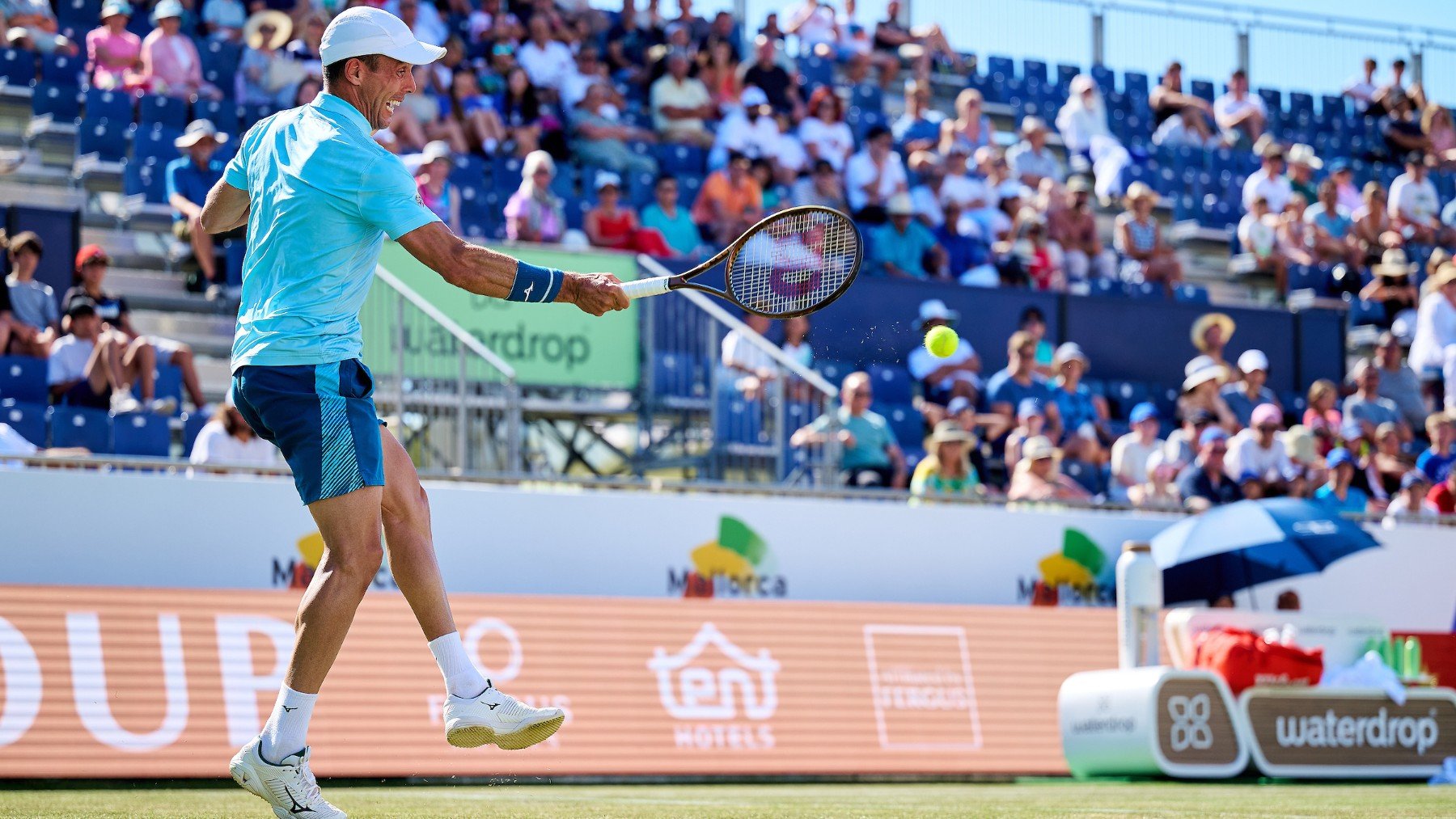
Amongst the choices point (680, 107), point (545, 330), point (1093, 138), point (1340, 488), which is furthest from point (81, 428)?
point (1093, 138)

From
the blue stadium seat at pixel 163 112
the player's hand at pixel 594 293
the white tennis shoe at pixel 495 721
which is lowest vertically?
the white tennis shoe at pixel 495 721

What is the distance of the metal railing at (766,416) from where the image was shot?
11.7m

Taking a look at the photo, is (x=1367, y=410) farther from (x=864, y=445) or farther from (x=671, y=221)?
(x=671, y=221)

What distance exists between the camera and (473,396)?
1082 centimetres

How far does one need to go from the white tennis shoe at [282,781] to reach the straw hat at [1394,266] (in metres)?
14.8

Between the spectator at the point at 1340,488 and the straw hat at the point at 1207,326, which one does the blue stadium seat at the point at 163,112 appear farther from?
the spectator at the point at 1340,488

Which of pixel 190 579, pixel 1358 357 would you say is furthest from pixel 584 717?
pixel 1358 357

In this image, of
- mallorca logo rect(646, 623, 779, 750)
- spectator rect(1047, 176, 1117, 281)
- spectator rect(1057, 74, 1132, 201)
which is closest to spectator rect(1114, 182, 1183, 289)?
spectator rect(1047, 176, 1117, 281)

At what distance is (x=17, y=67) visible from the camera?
46.2 ft

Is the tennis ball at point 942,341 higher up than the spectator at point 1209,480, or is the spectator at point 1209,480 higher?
the tennis ball at point 942,341

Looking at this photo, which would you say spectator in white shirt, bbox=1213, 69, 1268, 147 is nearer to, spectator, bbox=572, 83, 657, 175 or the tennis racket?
spectator, bbox=572, 83, 657, 175

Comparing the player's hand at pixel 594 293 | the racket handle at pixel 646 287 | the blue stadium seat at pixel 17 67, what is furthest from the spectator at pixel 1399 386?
the player's hand at pixel 594 293

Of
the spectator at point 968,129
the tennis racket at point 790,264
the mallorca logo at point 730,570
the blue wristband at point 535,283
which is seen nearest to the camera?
the blue wristband at point 535,283

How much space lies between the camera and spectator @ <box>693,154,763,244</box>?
1467 centimetres
